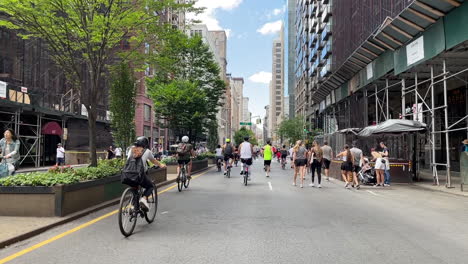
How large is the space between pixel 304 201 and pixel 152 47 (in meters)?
7.20

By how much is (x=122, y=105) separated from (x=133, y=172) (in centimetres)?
753

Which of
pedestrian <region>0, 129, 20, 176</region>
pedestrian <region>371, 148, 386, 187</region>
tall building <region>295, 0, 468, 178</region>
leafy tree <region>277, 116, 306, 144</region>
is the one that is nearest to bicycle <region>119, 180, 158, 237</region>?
pedestrian <region>0, 129, 20, 176</region>

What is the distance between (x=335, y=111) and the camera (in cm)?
4059

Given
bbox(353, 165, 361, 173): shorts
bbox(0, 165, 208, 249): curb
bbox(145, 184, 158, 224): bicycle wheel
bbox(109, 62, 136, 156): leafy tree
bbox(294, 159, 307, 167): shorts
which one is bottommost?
bbox(0, 165, 208, 249): curb

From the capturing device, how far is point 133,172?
675 centimetres

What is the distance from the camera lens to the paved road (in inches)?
207

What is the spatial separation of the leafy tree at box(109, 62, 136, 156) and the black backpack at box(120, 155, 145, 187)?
7313mm

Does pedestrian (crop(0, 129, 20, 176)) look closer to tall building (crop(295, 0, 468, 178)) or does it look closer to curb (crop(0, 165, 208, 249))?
curb (crop(0, 165, 208, 249))

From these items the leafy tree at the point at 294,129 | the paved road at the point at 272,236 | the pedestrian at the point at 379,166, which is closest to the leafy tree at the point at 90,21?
the paved road at the point at 272,236

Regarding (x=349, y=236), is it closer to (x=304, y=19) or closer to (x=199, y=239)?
(x=199, y=239)

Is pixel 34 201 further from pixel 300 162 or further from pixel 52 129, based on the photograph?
pixel 52 129

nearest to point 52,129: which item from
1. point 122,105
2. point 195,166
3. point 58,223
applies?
point 195,166

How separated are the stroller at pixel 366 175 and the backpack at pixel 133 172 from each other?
12.3m

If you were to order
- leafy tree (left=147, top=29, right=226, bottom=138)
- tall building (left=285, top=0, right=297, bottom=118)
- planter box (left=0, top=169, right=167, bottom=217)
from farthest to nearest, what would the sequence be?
tall building (left=285, top=0, right=297, bottom=118) < leafy tree (left=147, top=29, right=226, bottom=138) < planter box (left=0, top=169, right=167, bottom=217)
